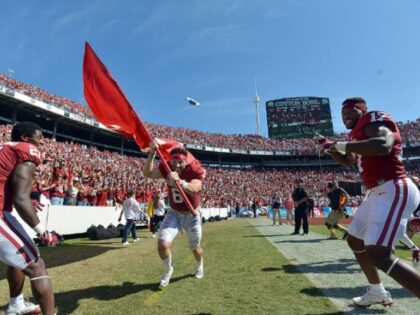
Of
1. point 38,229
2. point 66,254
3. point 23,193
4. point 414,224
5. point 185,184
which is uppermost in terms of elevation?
point 185,184

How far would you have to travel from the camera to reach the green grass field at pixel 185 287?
13.3ft

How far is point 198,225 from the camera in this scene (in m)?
5.78

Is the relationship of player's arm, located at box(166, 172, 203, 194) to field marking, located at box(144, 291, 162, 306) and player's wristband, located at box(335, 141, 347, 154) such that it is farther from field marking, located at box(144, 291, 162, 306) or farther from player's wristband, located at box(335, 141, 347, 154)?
player's wristband, located at box(335, 141, 347, 154)

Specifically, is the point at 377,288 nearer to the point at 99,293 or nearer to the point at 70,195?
the point at 99,293

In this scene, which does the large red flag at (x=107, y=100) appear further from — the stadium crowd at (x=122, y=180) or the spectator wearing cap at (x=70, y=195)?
the spectator wearing cap at (x=70, y=195)

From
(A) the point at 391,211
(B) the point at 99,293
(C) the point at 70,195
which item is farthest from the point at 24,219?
(C) the point at 70,195

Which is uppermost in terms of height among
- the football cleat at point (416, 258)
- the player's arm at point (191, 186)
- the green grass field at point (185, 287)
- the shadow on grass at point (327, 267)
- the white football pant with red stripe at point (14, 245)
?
the player's arm at point (191, 186)

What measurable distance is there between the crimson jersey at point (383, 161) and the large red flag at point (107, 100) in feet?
12.8

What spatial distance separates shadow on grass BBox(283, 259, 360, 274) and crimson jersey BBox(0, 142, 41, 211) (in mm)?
4576

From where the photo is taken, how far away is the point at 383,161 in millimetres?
3488

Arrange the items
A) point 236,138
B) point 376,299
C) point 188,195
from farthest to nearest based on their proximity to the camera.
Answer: point 236,138
point 188,195
point 376,299

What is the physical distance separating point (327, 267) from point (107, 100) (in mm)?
5208

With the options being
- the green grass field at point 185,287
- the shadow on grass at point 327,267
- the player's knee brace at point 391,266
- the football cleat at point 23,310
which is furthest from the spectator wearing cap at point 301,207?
the football cleat at point 23,310

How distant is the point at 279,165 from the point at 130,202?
183 feet
